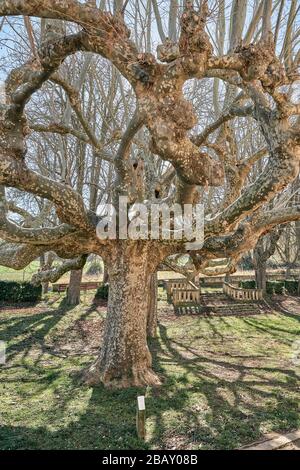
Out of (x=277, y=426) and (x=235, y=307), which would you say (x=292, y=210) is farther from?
(x=235, y=307)

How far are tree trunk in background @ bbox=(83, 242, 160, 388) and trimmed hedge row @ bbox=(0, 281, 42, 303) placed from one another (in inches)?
441

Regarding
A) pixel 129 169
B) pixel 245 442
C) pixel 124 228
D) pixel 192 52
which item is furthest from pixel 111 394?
pixel 192 52

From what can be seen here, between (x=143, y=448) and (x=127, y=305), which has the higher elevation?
(x=127, y=305)

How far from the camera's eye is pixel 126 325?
20.1ft

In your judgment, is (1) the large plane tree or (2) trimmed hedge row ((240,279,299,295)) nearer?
(1) the large plane tree

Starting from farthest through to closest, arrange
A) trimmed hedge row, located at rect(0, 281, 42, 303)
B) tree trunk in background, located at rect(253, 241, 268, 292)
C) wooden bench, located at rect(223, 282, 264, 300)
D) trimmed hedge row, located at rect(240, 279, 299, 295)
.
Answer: trimmed hedge row, located at rect(240, 279, 299, 295) < tree trunk in background, located at rect(253, 241, 268, 292) < wooden bench, located at rect(223, 282, 264, 300) < trimmed hedge row, located at rect(0, 281, 42, 303)

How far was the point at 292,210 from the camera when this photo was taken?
6246 mm

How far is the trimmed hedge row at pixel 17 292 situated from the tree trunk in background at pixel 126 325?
11.2 metres

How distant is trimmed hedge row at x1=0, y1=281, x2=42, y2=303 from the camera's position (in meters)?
16.4

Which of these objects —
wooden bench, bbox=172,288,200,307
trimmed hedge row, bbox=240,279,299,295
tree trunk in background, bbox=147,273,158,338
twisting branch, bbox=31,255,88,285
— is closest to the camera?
twisting branch, bbox=31,255,88,285

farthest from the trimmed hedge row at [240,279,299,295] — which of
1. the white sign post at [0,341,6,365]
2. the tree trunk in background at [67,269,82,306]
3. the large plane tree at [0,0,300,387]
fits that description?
the white sign post at [0,341,6,365]

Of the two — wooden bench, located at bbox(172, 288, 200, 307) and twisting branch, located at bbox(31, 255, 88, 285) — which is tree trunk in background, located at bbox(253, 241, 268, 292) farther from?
twisting branch, located at bbox(31, 255, 88, 285)

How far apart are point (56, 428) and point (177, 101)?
4.25 m

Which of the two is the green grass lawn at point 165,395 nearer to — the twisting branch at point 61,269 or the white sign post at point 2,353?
the white sign post at point 2,353
